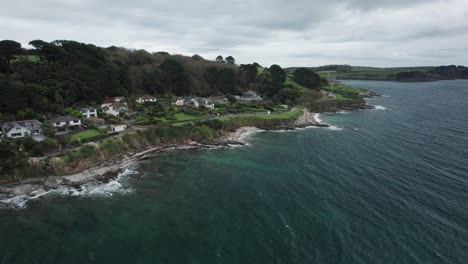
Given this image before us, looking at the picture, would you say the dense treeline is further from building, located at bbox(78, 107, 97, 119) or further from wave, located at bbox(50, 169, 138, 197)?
wave, located at bbox(50, 169, 138, 197)

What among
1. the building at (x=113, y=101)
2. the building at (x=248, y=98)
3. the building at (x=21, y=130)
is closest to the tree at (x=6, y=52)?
the building at (x=113, y=101)

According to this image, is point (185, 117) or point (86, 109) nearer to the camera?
point (86, 109)

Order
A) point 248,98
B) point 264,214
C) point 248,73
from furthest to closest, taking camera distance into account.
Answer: point 248,73, point 248,98, point 264,214

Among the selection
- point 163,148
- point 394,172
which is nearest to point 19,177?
point 163,148

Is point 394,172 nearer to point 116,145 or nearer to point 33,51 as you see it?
point 116,145

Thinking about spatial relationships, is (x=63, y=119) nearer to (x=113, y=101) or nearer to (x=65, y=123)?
(x=65, y=123)

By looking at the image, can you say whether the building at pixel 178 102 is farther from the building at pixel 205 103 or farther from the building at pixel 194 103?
the building at pixel 205 103

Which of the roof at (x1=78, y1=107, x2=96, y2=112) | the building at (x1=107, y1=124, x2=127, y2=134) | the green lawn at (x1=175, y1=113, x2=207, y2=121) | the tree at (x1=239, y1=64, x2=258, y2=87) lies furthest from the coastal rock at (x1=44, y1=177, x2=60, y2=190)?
the tree at (x1=239, y1=64, x2=258, y2=87)

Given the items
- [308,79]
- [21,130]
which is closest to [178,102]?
[21,130]
